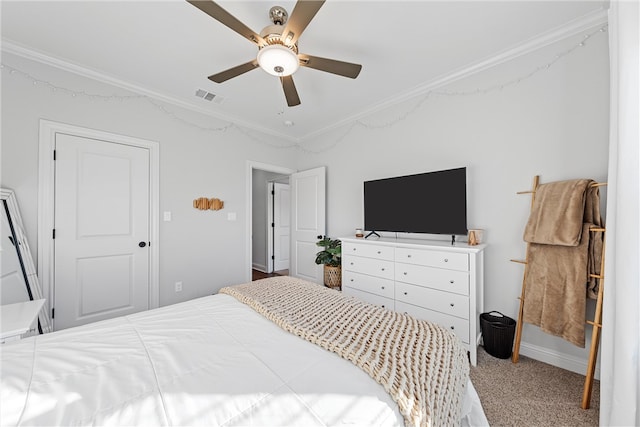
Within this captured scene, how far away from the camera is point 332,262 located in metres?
3.57

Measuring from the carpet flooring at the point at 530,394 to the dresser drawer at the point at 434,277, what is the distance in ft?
2.09

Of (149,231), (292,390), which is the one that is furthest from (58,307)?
(292,390)

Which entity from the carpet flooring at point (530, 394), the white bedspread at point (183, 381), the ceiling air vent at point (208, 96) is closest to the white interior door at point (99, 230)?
the ceiling air vent at point (208, 96)

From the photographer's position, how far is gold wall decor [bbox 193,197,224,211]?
132 inches

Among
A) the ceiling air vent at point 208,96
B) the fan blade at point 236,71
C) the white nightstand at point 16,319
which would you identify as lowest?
the white nightstand at point 16,319

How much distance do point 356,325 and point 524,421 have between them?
→ 4.23ft

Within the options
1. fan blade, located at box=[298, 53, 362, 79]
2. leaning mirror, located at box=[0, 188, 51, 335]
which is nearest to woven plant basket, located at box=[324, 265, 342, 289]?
fan blade, located at box=[298, 53, 362, 79]

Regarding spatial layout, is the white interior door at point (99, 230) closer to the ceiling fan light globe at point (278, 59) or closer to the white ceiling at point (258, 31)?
the white ceiling at point (258, 31)

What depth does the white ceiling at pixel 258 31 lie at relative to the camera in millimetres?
1842

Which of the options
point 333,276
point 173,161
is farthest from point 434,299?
point 173,161

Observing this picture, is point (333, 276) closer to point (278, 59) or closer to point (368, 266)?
point (368, 266)

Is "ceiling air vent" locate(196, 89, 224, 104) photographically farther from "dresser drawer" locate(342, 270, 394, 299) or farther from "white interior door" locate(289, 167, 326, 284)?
"dresser drawer" locate(342, 270, 394, 299)

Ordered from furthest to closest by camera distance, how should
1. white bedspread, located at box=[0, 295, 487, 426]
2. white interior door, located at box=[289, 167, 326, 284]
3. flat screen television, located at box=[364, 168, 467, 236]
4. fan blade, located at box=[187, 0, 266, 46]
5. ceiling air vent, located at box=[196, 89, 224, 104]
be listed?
1. white interior door, located at box=[289, 167, 326, 284]
2. ceiling air vent, located at box=[196, 89, 224, 104]
3. flat screen television, located at box=[364, 168, 467, 236]
4. fan blade, located at box=[187, 0, 266, 46]
5. white bedspread, located at box=[0, 295, 487, 426]

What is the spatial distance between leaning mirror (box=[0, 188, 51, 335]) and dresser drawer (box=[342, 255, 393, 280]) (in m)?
2.90
